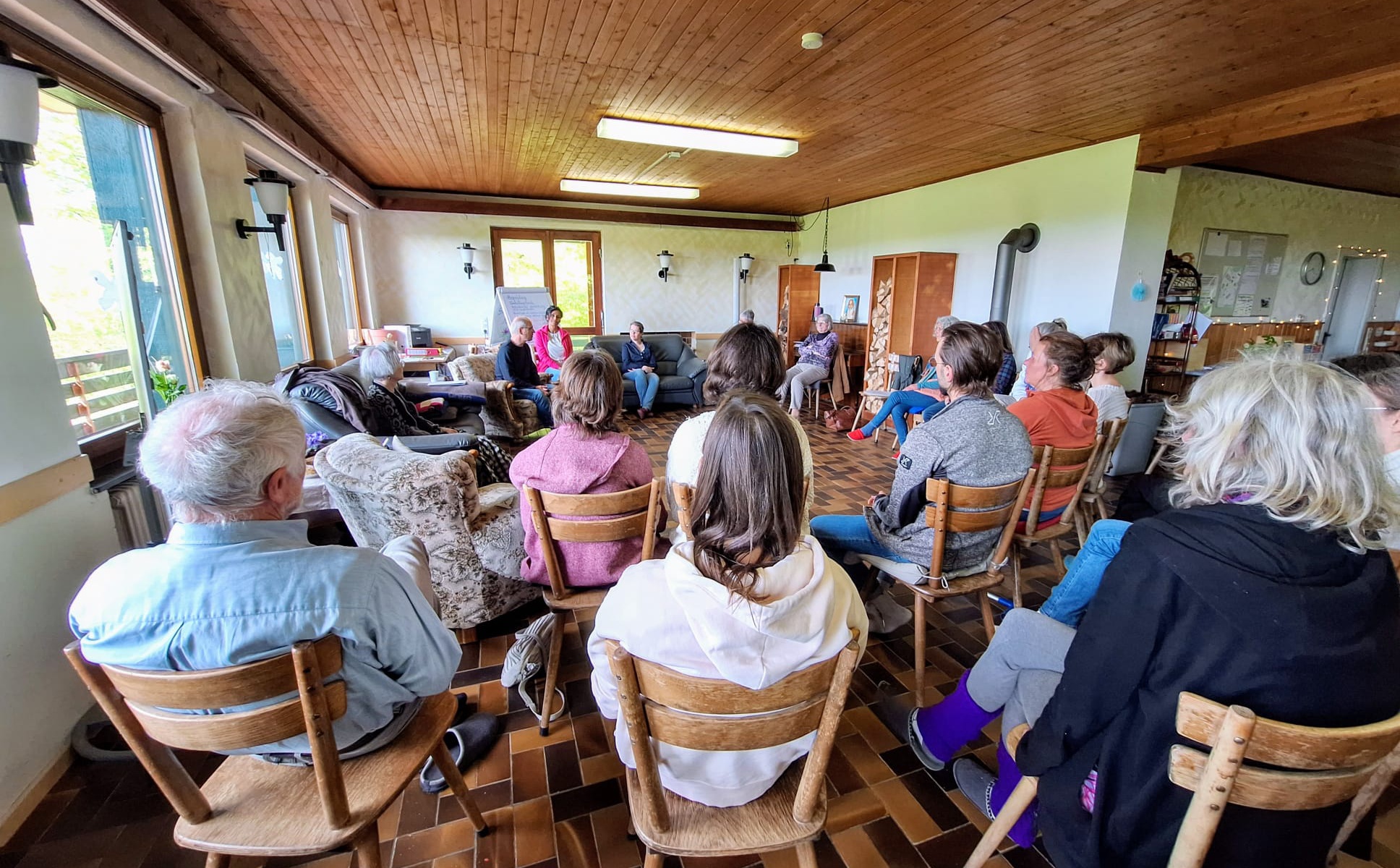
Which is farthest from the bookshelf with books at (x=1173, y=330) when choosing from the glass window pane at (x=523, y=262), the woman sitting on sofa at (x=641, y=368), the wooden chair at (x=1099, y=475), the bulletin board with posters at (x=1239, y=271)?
the glass window pane at (x=523, y=262)

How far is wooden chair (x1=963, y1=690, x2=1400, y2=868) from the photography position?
80 cm

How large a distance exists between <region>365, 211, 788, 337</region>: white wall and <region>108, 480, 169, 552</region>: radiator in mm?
6392

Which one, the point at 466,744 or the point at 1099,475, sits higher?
the point at 1099,475

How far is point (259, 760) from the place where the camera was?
1204 mm

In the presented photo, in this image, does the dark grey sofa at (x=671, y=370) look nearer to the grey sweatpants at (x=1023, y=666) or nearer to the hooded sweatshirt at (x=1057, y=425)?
the hooded sweatshirt at (x=1057, y=425)

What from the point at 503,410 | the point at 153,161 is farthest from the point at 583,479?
the point at 503,410

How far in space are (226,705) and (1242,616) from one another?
163cm

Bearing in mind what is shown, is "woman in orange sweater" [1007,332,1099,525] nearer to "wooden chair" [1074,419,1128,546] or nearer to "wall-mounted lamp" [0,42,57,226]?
"wooden chair" [1074,419,1128,546]

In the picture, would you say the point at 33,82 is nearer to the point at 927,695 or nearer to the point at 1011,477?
the point at 1011,477

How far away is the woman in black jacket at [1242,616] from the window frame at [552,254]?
800 centimetres

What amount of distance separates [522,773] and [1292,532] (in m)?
1.92

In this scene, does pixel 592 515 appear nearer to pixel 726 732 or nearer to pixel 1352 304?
pixel 726 732

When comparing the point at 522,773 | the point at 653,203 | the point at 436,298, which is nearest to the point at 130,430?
the point at 522,773

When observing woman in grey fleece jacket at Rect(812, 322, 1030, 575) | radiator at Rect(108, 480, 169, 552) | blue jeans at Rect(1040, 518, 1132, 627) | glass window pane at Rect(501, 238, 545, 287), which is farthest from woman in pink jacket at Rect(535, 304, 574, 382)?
blue jeans at Rect(1040, 518, 1132, 627)
